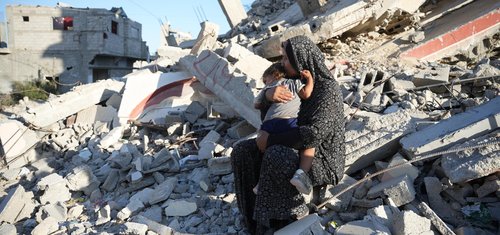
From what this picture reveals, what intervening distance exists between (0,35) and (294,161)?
31891mm

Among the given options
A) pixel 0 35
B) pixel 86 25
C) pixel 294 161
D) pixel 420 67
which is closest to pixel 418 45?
pixel 420 67

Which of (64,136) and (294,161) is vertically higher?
(294,161)

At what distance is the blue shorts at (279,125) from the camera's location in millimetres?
2887

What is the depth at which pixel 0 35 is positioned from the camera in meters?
27.4

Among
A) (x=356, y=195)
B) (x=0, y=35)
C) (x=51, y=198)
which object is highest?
(x=0, y=35)

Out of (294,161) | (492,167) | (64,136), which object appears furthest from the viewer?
(64,136)

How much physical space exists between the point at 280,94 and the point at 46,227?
2.62 m

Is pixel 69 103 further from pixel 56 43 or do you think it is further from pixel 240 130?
pixel 56 43

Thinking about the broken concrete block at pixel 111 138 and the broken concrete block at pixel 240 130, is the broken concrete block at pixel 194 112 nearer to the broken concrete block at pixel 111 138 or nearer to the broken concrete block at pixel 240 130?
the broken concrete block at pixel 240 130

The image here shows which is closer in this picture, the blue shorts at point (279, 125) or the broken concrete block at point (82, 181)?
the blue shorts at point (279, 125)

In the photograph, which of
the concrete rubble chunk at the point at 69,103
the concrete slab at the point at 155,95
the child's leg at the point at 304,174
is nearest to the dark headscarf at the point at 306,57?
the child's leg at the point at 304,174

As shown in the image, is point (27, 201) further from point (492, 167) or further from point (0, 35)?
point (0, 35)

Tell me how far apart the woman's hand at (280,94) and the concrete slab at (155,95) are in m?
3.81

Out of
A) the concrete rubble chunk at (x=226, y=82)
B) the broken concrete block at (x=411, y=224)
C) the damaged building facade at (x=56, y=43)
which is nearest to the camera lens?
the broken concrete block at (x=411, y=224)
